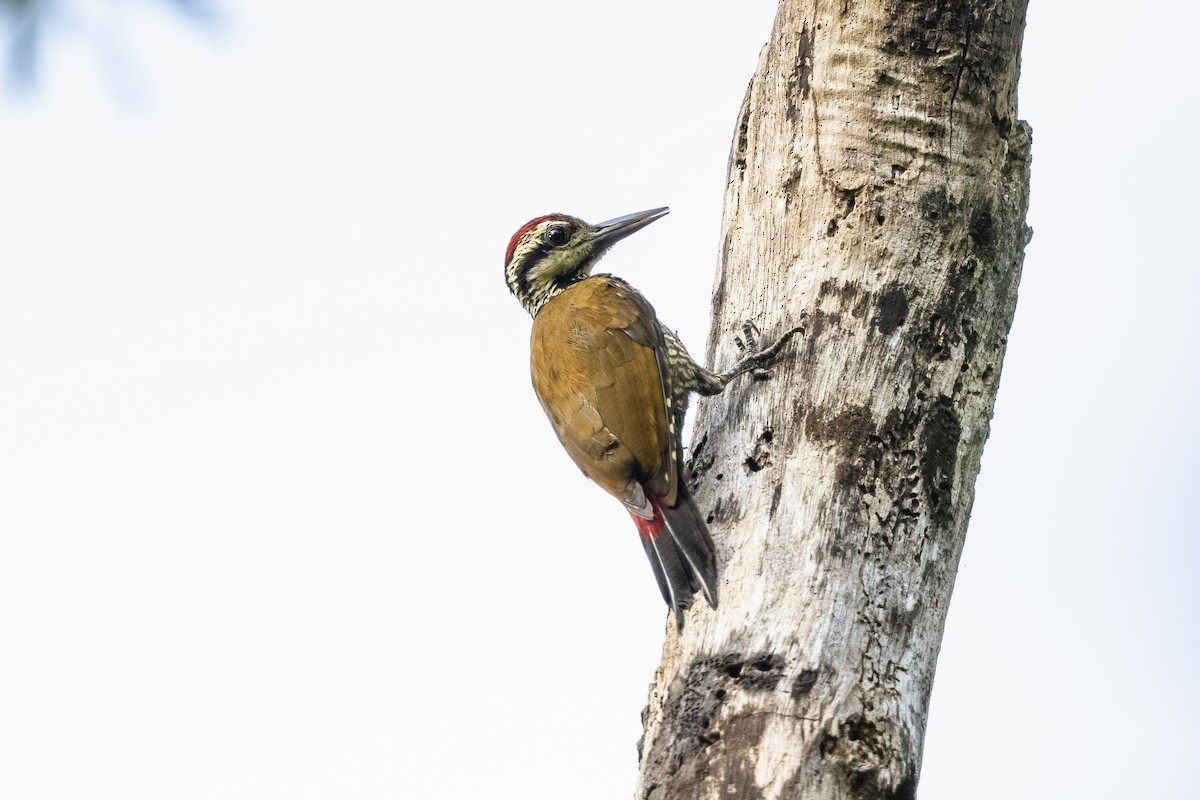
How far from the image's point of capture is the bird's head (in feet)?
16.8

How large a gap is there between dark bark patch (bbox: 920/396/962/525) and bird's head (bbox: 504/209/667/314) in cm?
203

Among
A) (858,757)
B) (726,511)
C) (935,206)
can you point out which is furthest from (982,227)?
(858,757)

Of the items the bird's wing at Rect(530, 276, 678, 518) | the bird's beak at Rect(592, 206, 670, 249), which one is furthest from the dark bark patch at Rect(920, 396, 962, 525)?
the bird's beak at Rect(592, 206, 670, 249)

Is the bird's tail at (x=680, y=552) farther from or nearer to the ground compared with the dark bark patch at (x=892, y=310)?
nearer to the ground

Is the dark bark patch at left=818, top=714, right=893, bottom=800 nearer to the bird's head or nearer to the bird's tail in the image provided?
the bird's tail

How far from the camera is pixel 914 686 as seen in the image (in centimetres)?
287

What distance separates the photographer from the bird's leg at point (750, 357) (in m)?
3.43

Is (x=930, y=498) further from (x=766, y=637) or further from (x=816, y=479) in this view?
(x=766, y=637)

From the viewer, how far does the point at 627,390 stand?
402cm

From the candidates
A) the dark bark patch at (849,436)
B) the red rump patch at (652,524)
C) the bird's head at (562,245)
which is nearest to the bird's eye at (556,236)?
the bird's head at (562,245)

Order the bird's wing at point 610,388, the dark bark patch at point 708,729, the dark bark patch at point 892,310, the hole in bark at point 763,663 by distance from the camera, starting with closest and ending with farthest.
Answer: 1. the dark bark patch at point 708,729
2. the hole in bark at point 763,663
3. the dark bark patch at point 892,310
4. the bird's wing at point 610,388

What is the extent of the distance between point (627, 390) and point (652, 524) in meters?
0.71

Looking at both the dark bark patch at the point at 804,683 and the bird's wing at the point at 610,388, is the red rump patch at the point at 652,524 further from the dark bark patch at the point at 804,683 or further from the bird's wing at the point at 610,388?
the dark bark patch at the point at 804,683

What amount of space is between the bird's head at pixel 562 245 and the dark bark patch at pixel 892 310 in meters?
1.79
